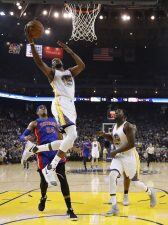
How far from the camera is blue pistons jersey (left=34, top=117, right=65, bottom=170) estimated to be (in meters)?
6.86

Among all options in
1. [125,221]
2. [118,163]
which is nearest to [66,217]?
[125,221]

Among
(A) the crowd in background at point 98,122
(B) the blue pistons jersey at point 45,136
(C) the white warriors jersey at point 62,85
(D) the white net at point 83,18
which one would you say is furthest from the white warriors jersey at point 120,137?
(A) the crowd in background at point 98,122

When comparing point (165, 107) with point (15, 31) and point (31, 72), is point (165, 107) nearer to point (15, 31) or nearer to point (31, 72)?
point (31, 72)

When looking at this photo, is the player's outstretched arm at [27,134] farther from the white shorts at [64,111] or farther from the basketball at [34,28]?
the basketball at [34,28]

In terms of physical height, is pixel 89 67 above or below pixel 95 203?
above

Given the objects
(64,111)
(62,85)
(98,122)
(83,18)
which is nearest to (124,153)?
(64,111)

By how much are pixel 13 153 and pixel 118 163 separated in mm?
18278

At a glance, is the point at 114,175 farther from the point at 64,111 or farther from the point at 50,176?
the point at 64,111

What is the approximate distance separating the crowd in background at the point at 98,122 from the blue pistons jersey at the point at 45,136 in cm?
2039

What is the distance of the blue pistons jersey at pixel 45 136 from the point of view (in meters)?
6.86

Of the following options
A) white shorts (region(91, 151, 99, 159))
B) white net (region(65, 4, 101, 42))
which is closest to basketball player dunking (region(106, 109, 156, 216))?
white net (region(65, 4, 101, 42))

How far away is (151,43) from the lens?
104 feet

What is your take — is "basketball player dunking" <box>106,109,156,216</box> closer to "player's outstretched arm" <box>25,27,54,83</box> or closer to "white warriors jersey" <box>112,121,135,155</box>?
"white warriors jersey" <box>112,121,135,155</box>

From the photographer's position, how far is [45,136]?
6.90 m
